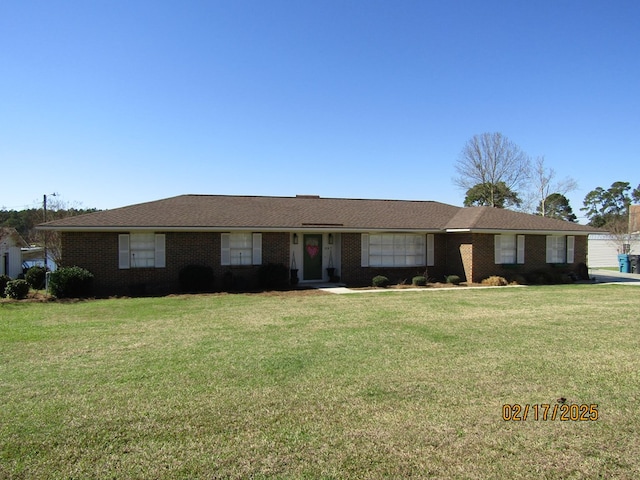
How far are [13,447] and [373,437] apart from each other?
10.9 feet

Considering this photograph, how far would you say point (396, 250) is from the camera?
2100cm

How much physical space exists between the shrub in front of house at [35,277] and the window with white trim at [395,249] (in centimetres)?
1310

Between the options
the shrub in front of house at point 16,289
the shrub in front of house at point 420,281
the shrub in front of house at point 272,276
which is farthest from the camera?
the shrub in front of house at point 420,281

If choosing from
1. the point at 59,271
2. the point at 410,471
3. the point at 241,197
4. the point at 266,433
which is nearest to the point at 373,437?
the point at 410,471

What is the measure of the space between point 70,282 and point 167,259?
11.5ft

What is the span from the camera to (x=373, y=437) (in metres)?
4.42

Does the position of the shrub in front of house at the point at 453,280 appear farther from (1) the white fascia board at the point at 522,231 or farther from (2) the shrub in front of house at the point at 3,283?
(2) the shrub in front of house at the point at 3,283

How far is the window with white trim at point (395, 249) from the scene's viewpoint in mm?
20500

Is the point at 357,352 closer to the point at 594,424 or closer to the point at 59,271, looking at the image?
the point at 594,424

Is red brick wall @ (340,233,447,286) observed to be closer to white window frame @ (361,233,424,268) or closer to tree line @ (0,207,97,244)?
white window frame @ (361,233,424,268)

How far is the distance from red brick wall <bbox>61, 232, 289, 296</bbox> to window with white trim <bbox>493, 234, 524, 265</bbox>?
9.61 meters

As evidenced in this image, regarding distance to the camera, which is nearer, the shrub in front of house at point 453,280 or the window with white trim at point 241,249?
the window with white trim at point 241,249

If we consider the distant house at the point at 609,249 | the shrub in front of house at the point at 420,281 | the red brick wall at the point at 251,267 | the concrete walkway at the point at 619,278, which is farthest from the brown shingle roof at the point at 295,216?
the distant house at the point at 609,249

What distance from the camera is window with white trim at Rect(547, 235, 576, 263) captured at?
2200 centimetres
